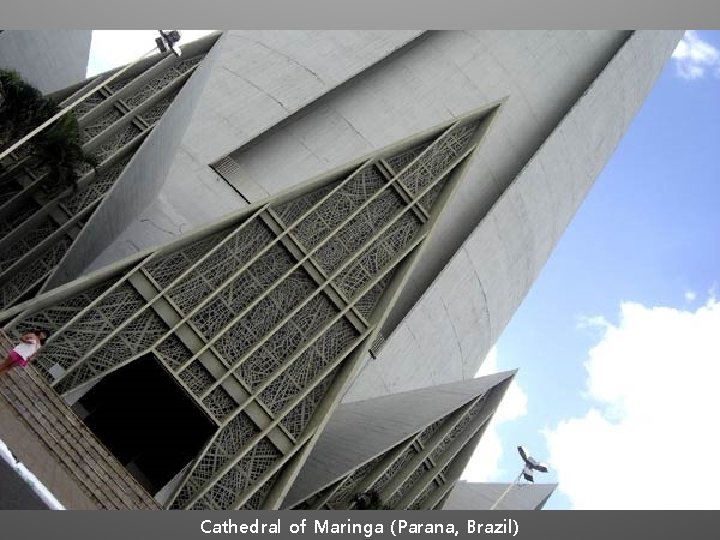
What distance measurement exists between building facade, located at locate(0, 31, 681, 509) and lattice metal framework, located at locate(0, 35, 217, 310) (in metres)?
0.06

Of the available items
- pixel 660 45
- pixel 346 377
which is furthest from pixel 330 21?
pixel 660 45

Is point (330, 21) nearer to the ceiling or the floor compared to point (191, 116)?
nearer to the floor

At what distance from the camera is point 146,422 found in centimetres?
2269

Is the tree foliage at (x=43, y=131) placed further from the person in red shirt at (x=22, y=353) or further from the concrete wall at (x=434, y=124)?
the person in red shirt at (x=22, y=353)

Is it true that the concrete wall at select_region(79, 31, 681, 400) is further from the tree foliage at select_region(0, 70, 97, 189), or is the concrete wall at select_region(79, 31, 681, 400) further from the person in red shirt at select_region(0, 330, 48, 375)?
the person in red shirt at select_region(0, 330, 48, 375)

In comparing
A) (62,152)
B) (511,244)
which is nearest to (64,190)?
(62,152)

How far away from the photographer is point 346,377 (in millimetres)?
18469

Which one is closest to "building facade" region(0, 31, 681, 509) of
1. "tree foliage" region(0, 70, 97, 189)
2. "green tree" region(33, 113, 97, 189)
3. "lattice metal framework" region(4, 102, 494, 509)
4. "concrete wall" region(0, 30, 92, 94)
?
"lattice metal framework" region(4, 102, 494, 509)

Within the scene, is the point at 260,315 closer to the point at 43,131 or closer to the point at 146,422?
the point at 146,422

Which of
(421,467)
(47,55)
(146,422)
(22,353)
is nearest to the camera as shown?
(22,353)

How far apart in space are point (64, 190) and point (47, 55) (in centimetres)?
996

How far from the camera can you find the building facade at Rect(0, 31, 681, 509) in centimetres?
1688

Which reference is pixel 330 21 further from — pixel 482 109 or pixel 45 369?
pixel 45 369

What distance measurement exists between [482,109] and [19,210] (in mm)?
12732
